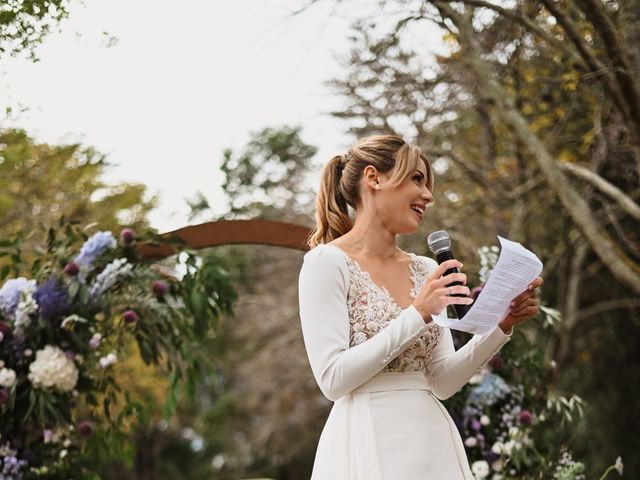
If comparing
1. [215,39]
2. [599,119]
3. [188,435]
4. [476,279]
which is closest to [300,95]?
[599,119]

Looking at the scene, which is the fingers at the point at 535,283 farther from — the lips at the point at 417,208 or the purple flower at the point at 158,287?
the purple flower at the point at 158,287

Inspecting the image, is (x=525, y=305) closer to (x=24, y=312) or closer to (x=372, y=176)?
(x=372, y=176)

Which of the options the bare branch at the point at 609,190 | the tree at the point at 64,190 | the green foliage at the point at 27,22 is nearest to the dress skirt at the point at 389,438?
the green foliage at the point at 27,22

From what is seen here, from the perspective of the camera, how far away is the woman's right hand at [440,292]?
254 cm

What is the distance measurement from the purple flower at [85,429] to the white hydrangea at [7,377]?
583mm

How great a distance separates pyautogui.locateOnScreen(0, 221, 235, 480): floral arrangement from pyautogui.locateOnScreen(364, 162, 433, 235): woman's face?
2714mm

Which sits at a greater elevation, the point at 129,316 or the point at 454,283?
the point at 129,316

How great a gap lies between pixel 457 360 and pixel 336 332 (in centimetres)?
44

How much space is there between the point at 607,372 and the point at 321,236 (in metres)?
12.3

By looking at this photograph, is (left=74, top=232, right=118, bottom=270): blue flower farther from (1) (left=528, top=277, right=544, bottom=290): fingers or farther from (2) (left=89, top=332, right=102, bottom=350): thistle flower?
(1) (left=528, top=277, right=544, bottom=290): fingers

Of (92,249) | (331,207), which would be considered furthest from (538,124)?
(331,207)

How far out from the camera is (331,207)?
3131 millimetres

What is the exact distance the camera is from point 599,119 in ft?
25.6

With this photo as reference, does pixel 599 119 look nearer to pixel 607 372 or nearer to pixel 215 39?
pixel 215 39
